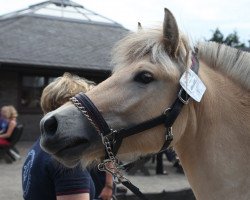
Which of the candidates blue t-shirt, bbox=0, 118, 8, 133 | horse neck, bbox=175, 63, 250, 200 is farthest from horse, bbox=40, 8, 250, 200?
blue t-shirt, bbox=0, 118, 8, 133

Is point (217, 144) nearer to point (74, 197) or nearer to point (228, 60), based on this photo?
point (228, 60)

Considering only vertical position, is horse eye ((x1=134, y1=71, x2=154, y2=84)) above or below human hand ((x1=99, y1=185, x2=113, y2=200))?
above

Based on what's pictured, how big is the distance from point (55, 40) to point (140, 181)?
38.4 feet

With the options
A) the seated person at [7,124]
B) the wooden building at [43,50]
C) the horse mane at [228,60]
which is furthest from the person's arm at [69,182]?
the wooden building at [43,50]

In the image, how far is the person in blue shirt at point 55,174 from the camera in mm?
2869

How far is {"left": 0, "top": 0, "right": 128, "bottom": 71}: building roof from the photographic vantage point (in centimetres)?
1822

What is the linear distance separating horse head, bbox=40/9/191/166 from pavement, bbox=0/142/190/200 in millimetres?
6080

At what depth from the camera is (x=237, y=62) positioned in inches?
101

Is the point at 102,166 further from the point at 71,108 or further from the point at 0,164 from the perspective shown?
the point at 0,164

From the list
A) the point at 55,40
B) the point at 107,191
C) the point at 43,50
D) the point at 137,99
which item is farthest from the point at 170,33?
the point at 55,40

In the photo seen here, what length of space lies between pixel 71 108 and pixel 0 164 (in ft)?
34.0

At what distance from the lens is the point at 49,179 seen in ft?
9.73

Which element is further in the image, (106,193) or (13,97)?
(13,97)

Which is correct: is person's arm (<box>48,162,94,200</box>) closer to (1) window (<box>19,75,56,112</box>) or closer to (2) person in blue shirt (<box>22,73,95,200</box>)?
(2) person in blue shirt (<box>22,73,95,200</box>)
